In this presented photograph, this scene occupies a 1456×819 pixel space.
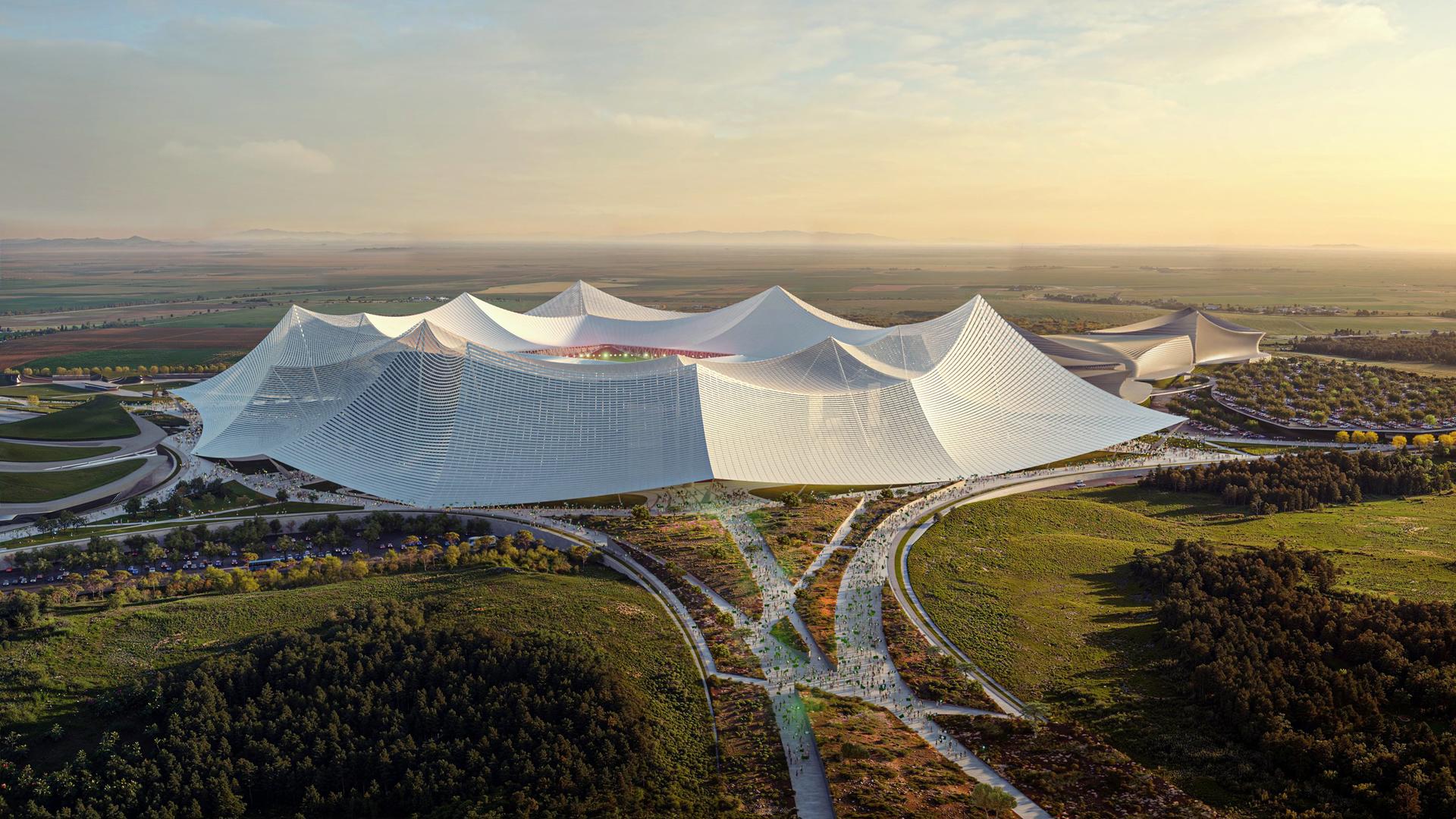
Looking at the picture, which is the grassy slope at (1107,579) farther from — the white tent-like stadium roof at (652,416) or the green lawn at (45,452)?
the green lawn at (45,452)

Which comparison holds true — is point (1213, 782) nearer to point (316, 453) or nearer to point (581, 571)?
point (581, 571)

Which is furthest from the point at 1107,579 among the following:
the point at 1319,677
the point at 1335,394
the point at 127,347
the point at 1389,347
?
the point at 127,347

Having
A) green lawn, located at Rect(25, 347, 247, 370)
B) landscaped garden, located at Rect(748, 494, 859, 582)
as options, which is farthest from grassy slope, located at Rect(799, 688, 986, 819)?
green lawn, located at Rect(25, 347, 247, 370)

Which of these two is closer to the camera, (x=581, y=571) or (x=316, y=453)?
(x=581, y=571)

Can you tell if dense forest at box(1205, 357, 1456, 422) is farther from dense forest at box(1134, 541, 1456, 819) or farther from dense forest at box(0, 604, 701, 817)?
dense forest at box(0, 604, 701, 817)

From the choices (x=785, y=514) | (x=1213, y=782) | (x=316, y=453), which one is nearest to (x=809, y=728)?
(x=1213, y=782)

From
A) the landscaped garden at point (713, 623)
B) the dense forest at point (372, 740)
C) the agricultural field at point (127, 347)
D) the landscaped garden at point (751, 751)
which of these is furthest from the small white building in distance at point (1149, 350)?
the agricultural field at point (127, 347)
